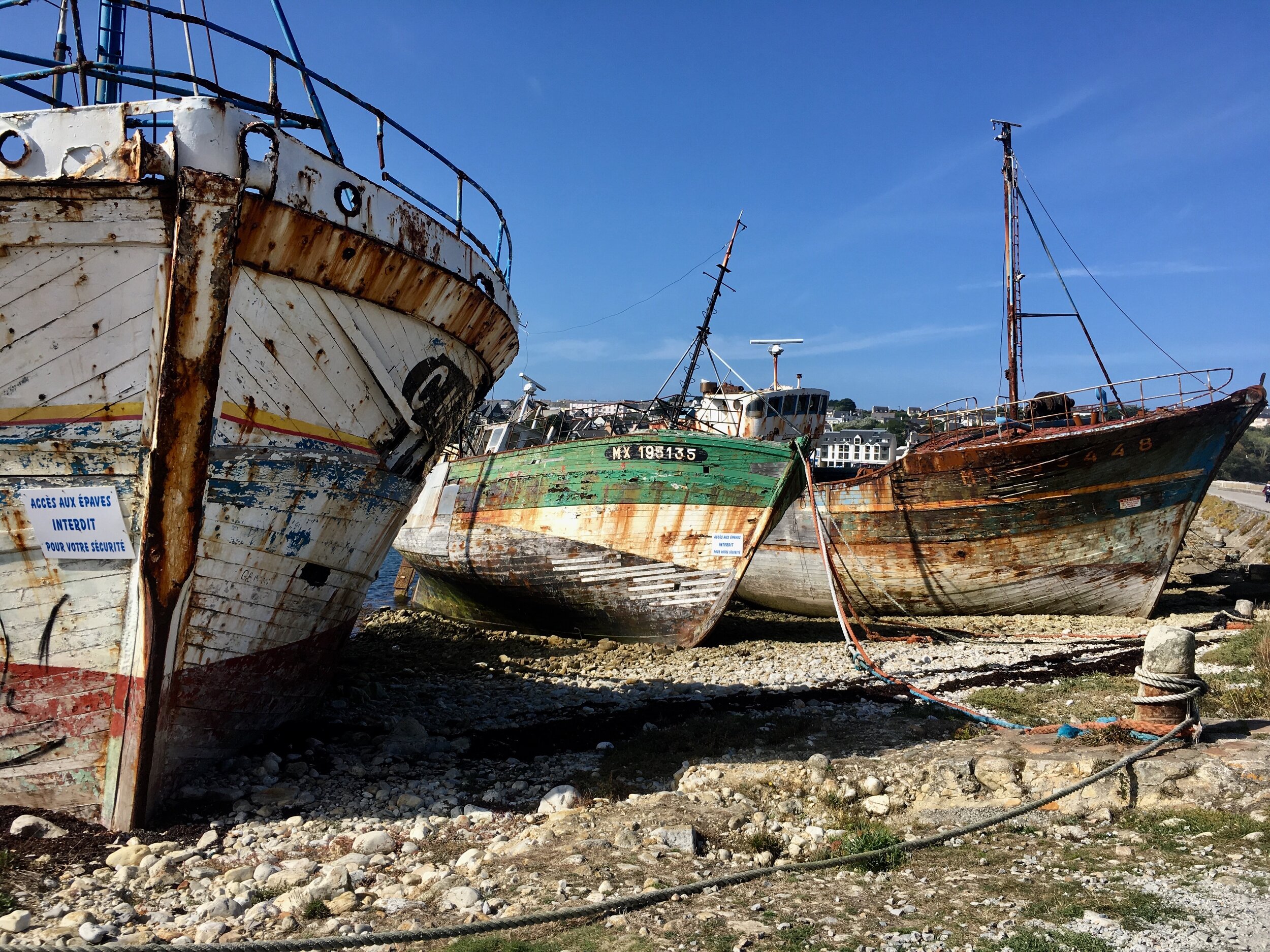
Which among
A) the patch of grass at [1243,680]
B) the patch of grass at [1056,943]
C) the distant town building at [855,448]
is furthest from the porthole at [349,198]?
the distant town building at [855,448]

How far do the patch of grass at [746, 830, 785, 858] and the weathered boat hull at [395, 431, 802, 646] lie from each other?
7076 millimetres

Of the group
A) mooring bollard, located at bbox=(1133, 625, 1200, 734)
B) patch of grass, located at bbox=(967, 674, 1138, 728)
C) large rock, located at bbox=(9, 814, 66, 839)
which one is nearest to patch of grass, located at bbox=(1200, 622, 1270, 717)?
patch of grass, located at bbox=(967, 674, 1138, 728)

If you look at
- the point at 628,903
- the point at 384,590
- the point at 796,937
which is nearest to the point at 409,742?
the point at 628,903

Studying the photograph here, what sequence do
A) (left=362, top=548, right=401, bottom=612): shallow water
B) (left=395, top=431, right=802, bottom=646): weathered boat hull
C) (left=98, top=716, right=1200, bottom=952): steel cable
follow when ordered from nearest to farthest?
(left=98, top=716, right=1200, bottom=952): steel cable
(left=395, top=431, right=802, bottom=646): weathered boat hull
(left=362, top=548, right=401, bottom=612): shallow water

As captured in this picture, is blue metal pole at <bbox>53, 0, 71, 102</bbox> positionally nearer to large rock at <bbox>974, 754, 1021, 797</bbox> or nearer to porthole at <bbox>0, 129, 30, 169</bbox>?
porthole at <bbox>0, 129, 30, 169</bbox>

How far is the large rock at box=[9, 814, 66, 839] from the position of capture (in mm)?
4664

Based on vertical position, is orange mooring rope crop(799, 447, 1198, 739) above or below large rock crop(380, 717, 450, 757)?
above

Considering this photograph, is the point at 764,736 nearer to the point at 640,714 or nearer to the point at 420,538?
the point at 640,714

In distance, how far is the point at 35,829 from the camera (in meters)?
4.70

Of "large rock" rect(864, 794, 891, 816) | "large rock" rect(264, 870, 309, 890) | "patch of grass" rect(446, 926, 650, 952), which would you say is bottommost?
"large rock" rect(264, 870, 309, 890)

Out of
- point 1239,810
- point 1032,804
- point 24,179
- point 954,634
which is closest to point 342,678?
point 24,179

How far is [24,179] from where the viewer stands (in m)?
4.14

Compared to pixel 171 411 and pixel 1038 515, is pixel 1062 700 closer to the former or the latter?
pixel 1038 515

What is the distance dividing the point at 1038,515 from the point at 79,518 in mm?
12891
